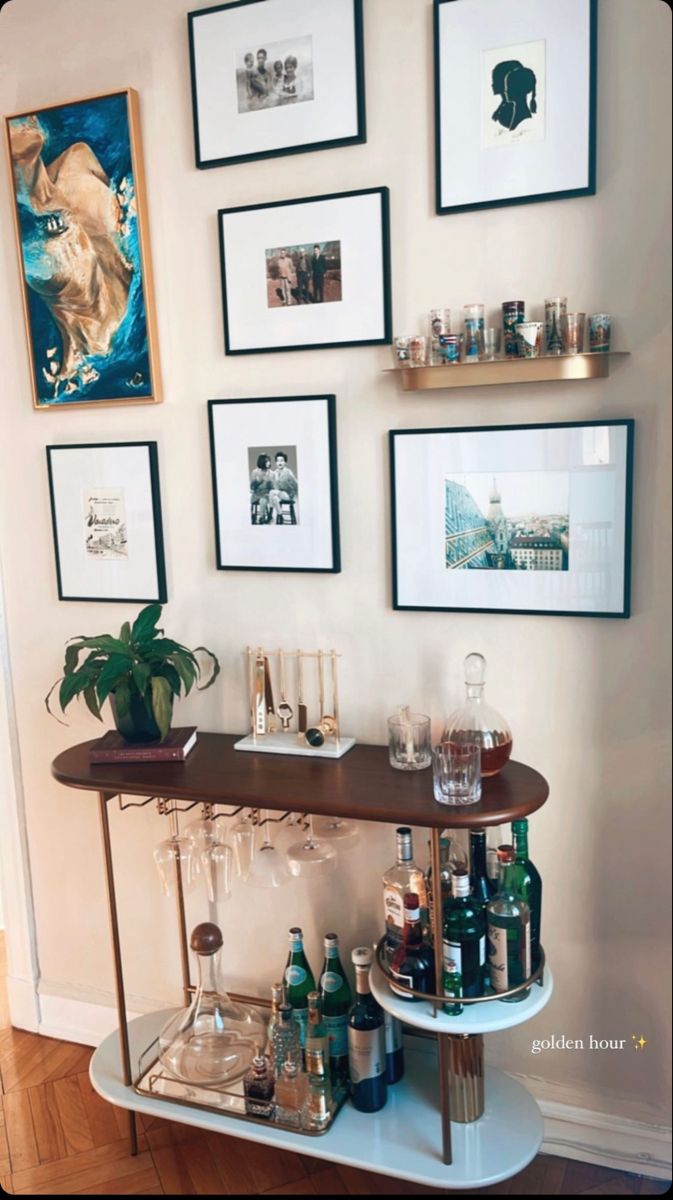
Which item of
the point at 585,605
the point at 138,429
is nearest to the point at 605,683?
the point at 585,605

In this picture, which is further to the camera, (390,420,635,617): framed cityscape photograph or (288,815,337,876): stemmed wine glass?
(288,815,337,876): stemmed wine glass

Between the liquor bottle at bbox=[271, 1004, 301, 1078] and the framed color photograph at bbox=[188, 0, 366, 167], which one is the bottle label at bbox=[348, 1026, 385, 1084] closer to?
the liquor bottle at bbox=[271, 1004, 301, 1078]

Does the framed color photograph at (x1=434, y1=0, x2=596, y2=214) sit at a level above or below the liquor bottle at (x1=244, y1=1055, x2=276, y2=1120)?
above

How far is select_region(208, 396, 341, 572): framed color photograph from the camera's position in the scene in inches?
77.3

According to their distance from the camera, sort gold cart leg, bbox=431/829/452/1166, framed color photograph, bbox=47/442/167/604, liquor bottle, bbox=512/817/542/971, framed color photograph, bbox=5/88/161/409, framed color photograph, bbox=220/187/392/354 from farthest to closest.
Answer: framed color photograph, bbox=47/442/167/604, framed color photograph, bbox=5/88/161/409, framed color photograph, bbox=220/187/392/354, liquor bottle, bbox=512/817/542/971, gold cart leg, bbox=431/829/452/1166

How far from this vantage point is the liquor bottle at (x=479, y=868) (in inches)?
69.7

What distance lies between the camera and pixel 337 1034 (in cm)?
194

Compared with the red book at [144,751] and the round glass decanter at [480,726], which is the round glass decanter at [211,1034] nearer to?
the red book at [144,751]

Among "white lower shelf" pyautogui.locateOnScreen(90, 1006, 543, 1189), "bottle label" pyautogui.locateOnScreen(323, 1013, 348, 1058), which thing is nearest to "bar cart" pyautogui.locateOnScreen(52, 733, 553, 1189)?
"white lower shelf" pyautogui.locateOnScreen(90, 1006, 543, 1189)

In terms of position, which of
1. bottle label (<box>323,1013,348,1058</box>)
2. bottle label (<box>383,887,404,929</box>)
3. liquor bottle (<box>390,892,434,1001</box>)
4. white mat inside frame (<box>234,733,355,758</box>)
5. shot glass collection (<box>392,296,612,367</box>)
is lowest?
bottle label (<box>323,1013,348,1058</box>)

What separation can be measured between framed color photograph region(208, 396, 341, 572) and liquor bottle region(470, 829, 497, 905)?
0.61 meters

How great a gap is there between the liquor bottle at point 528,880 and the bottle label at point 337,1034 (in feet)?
1.45

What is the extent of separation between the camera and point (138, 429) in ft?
7.14

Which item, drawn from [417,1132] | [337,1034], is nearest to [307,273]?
[337,1034]
